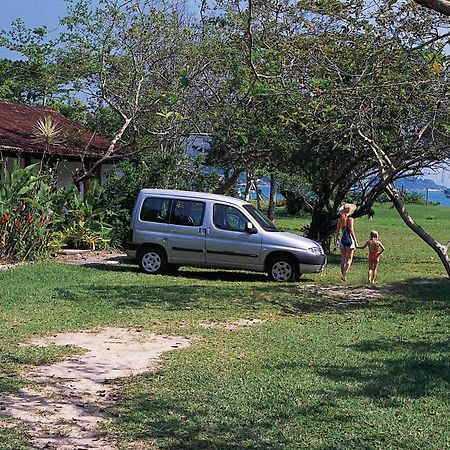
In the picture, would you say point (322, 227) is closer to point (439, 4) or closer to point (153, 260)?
point (153, 260)

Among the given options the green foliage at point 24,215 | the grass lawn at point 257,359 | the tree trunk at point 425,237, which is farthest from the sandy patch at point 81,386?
the tree trunk at point 425,237

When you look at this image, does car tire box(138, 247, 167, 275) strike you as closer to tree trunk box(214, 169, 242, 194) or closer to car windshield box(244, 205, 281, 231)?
car windshield box(244, 205, 281, 231)

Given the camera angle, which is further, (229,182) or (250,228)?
(229,182)

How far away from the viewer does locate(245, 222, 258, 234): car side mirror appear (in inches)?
648

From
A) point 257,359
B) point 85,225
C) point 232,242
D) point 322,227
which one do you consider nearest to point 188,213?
point 232,242

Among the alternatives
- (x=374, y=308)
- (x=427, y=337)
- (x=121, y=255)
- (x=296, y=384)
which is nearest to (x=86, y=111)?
(x=121, y=255)

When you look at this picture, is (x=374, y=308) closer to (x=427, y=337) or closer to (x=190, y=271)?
(x=427, y=337)

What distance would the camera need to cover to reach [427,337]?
32.6ft

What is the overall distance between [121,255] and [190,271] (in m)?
2.49

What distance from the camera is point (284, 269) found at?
1648cm

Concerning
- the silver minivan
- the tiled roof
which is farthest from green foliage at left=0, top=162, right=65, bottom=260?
the tiled roof

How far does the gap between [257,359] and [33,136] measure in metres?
16.2

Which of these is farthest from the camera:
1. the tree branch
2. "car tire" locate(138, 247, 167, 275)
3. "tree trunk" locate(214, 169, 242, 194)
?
"tree trunk" locate(214, 169, 242, 194)

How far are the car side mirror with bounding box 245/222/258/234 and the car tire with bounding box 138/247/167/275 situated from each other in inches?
74.0
